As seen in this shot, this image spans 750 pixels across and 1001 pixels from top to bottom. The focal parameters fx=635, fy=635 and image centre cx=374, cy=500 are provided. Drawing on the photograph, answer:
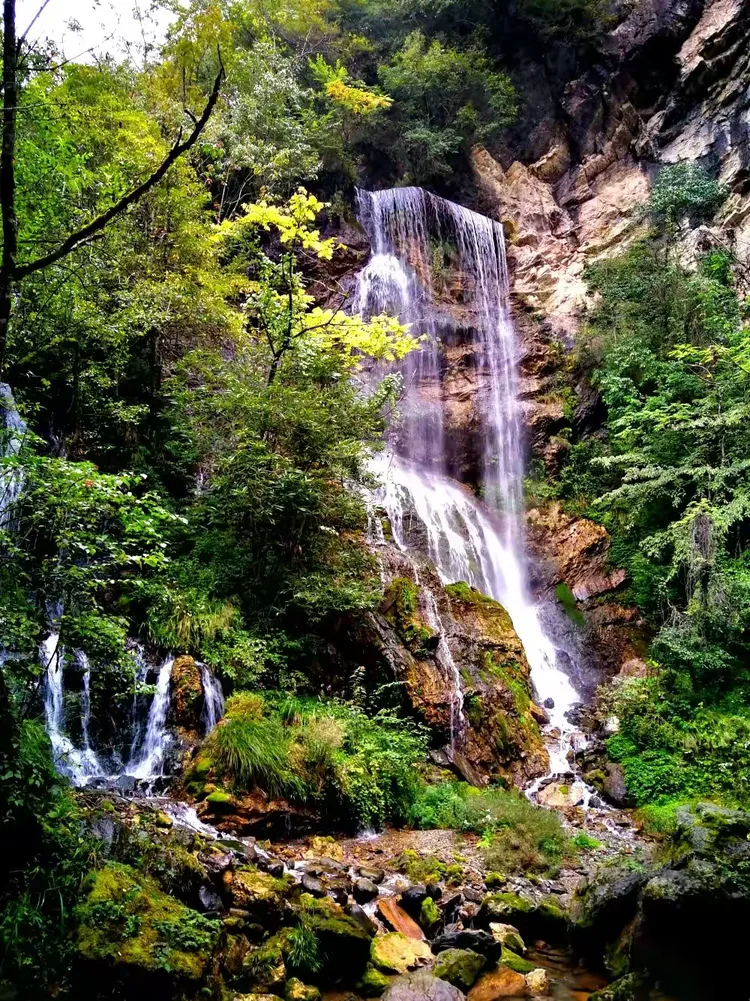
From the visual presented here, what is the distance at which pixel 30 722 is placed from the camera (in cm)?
459

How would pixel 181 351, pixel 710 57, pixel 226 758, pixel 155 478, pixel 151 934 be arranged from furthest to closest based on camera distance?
pixel 710 57 < pixel 181 351 < pixel 155 478 < pixel 226 758 < pixel 151 934

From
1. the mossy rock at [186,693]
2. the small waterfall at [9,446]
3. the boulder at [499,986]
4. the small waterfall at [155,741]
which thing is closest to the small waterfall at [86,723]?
the small waterfall at [155,741]

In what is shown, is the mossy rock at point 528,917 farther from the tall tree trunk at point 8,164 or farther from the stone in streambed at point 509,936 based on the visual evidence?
the tall tree trunk at point 8,164

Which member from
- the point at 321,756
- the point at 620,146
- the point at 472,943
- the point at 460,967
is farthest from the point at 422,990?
the point at 620,146

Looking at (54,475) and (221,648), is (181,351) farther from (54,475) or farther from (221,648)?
(54,475)

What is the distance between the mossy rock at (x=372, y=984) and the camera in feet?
14.0

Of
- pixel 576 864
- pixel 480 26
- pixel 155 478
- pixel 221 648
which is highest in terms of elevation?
pixel 480 26

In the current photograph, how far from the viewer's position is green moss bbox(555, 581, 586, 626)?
46.9ft

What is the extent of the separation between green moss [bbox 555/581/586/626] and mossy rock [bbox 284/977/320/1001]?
11279mm

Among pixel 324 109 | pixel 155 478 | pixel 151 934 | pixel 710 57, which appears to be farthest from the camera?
pixel 324 109

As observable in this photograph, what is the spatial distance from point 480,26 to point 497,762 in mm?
25951

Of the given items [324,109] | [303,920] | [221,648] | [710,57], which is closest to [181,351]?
[221,648]

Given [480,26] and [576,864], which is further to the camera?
[480,26]

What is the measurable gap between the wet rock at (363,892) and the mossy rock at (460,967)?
0.83 meters
